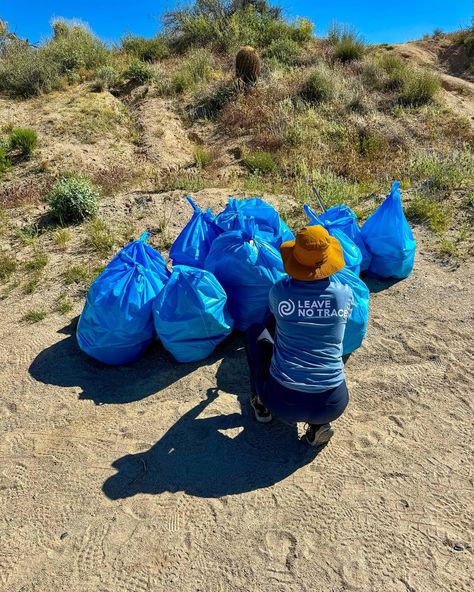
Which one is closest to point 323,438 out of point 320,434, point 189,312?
point 320,434

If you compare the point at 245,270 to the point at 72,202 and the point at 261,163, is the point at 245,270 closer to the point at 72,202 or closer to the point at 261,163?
the point at 72,202

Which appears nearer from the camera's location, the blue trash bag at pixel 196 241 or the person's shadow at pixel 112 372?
the person's shadow at pixel 112 372

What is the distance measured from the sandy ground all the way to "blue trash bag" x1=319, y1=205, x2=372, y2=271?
71 cm

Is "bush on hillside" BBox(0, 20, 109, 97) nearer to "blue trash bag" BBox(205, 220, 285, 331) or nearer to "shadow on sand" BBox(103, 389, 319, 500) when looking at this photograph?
"blue trash bag" BBox(205, 220, 285, 331)

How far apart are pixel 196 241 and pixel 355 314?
54.2 inches

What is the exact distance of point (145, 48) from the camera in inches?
460

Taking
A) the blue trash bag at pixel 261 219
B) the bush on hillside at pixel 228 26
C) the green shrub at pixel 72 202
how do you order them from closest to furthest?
1. the blue trash bag at pixel 261 219
2. the green shrub at pixel 72 202
3. the bush on hillside at pixel 228 26

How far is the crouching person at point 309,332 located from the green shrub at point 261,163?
460cm

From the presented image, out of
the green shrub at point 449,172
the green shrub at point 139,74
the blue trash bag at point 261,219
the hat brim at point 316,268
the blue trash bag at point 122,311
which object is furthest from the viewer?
the green shrub at point 139,74

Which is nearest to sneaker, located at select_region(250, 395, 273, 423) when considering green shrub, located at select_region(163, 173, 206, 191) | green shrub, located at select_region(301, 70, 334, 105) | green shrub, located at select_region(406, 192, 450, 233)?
green shrub, located at select_region(406, 192, 450, 233)

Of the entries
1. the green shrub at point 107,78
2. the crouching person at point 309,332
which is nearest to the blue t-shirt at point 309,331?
the crouching person at point 309,332

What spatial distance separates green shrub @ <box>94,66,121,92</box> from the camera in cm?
980

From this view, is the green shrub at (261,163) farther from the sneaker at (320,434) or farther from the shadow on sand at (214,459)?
the sneaker at (320,434)

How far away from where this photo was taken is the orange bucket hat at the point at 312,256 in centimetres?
212
